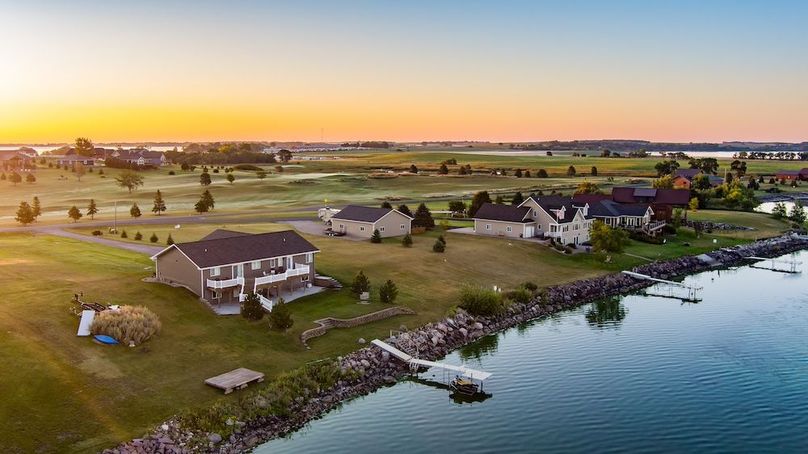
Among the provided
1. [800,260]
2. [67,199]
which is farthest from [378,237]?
[67,199]

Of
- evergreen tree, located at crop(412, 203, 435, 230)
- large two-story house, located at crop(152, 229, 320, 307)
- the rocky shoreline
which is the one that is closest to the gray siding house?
evergreen tree, located at crop(412, 203, 435, 230)

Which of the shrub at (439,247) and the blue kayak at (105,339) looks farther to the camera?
the shrub at (439,247)

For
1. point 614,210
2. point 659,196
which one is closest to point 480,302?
point 614,210

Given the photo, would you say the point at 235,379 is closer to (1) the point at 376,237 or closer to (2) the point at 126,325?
(2) the point at 126,325

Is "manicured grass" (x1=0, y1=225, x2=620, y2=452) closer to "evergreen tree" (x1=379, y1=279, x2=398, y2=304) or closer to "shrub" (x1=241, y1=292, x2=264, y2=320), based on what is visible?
"shrub" (x1=241, y1=292, x2=264, y2=320)

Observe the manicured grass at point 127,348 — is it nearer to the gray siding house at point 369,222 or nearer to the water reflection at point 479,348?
the water reflection at point 479,348

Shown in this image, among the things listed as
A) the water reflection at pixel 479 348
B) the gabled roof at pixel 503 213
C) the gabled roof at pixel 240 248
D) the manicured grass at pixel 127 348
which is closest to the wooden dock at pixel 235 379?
the manicured grass at pixel 127 348
